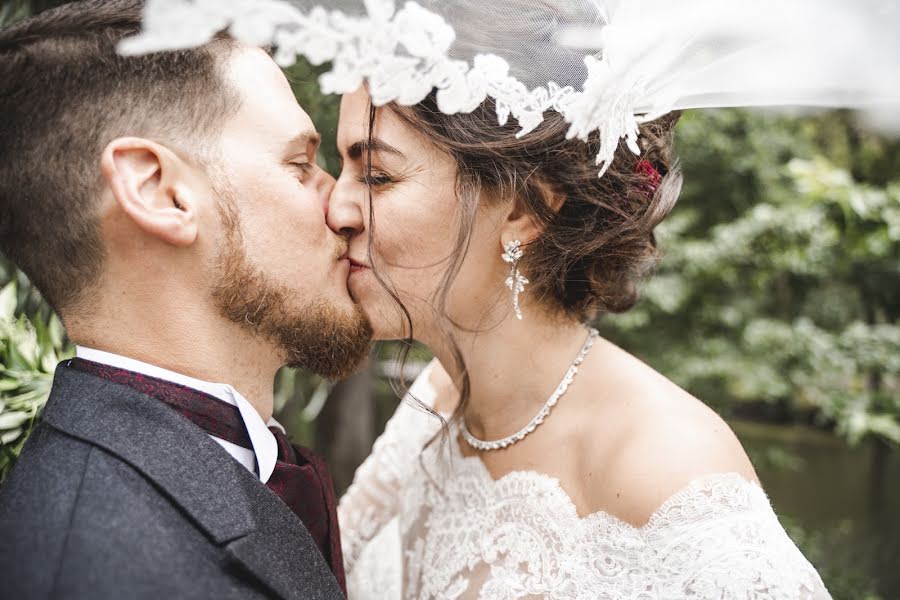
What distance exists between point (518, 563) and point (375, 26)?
1.53 metres

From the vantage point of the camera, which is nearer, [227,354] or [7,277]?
[227,354]

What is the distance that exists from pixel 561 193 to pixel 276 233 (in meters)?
0.86

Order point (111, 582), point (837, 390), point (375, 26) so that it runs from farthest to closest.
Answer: point (837, 390), point (375, 26), point (111, 582)

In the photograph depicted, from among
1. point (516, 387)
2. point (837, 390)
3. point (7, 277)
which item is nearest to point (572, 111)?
point (516, 387)

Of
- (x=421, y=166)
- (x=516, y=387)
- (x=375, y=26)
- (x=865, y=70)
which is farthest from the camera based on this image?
(x=516, y=387)

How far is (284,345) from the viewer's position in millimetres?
2109

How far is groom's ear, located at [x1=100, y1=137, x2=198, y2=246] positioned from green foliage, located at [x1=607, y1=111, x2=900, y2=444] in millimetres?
2903

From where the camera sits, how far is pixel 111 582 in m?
1.38

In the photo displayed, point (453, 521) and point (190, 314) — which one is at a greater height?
point (190, 314)

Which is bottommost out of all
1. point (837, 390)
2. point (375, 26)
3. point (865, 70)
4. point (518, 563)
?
point (837, 390)

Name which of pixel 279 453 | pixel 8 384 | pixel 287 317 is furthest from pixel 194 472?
pixel 8 384

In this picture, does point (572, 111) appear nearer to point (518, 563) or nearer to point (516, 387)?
point (516, 387)

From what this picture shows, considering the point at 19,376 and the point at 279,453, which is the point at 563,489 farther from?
the point at 19,376

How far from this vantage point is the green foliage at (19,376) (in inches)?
81.9
